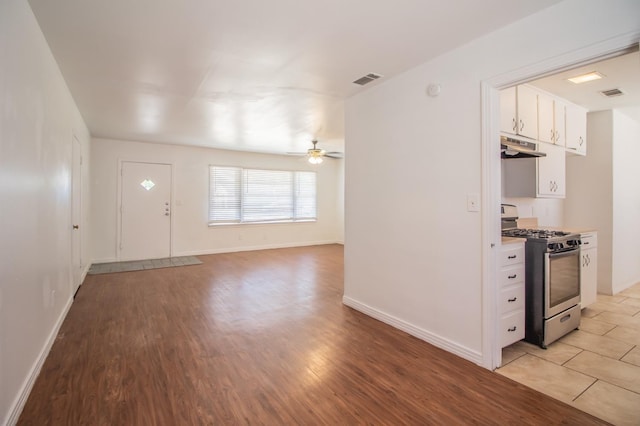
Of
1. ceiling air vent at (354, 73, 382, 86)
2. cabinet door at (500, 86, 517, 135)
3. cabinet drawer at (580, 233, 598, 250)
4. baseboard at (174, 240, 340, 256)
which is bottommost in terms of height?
baseboard at (174, 240, 340, 256)

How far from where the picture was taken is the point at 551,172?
371 cm

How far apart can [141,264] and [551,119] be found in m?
6.93

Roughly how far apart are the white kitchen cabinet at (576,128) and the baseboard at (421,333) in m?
2.92

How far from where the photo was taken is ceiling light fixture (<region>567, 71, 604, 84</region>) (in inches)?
116

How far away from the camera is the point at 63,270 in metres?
3.25

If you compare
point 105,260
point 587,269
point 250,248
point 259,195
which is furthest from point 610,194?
point 105,260

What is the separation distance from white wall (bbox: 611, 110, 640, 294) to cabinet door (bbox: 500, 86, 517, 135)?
2.47 metres

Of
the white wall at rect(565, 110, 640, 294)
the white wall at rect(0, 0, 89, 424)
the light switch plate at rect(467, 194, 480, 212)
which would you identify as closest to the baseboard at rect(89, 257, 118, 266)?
the white wall at rect(0, 0, 89, 424)

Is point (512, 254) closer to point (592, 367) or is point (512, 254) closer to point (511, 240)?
point (511, 240)

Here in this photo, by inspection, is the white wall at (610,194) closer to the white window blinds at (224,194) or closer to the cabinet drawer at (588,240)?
the cabinet drawer at (588,240)

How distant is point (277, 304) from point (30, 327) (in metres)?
2.28

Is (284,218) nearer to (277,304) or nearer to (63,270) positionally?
(277,304)

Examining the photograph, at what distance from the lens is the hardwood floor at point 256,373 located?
71.9 inches

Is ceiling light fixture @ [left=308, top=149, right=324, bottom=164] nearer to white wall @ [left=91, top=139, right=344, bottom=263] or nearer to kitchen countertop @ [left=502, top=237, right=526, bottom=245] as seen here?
white wall @ [left=91, top=139, right=344, bottom=263]
